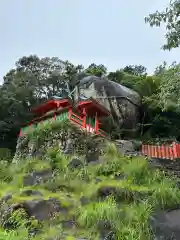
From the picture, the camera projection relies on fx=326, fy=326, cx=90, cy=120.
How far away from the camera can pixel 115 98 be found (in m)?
22.1

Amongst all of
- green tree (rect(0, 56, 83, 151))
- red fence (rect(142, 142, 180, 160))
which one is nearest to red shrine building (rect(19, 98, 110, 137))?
green tree (rect(0, 56, 83, 151))

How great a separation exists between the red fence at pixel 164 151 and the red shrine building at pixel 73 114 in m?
2.55

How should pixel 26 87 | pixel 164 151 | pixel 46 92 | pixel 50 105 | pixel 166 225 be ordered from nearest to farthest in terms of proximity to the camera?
A: pixel 166 225
pixel 164 151
pixel 50 105
pixel 26 87
pixel 46 92

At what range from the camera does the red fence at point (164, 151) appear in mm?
12742

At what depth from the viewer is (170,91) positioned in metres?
9.05

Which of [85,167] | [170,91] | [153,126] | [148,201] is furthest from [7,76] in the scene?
[148,201]

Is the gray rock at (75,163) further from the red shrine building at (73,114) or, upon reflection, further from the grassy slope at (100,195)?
the red shrine building at (73,114)

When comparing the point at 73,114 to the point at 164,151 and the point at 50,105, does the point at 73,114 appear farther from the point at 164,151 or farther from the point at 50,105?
the point at 164,151

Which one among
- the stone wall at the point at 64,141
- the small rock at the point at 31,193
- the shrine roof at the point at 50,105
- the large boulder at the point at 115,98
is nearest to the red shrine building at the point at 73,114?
the shrine roof at the point at 50,105

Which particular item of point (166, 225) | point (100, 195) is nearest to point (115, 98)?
point (100, 195)

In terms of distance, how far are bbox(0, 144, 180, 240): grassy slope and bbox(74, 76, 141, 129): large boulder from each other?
10.9 metres

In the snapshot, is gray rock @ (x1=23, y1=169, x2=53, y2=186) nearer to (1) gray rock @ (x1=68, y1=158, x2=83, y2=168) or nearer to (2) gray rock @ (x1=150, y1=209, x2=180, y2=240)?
(1) gray rock @ (x1=68, y1=158, x2=83, y2=168)

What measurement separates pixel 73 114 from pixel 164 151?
424 centimetres

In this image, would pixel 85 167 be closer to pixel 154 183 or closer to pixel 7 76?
pixel 154 183
